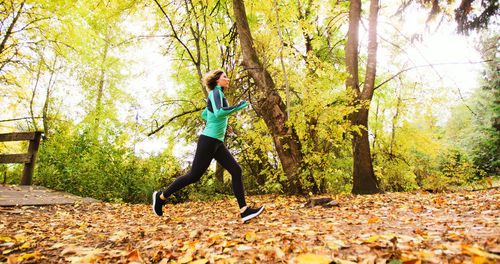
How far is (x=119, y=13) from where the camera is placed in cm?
618

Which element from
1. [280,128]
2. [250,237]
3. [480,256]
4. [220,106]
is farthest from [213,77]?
[480,256]

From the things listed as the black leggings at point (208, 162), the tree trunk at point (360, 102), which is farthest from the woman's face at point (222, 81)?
the tree trunk at point (360, 102)

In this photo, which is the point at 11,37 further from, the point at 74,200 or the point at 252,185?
the point at 252,185

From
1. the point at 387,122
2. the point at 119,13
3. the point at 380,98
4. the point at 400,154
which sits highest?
the point at 119,13

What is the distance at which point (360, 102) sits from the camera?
225 inches

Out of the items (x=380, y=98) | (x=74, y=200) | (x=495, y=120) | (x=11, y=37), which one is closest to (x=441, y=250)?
(x=74, y=200)

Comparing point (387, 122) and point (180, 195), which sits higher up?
point (387, 122)

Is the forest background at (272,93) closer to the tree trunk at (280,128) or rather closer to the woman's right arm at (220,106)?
the tree trunk at (280,128)

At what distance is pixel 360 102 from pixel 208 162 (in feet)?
13.1

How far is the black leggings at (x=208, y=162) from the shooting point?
10.4 feet

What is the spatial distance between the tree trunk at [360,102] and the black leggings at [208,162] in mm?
3291

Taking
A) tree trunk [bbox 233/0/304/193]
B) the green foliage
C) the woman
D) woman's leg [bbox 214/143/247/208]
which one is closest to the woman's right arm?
the woman

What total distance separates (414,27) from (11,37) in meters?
13.4

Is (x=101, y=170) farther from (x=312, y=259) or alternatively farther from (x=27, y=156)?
(x=312, y=259)
